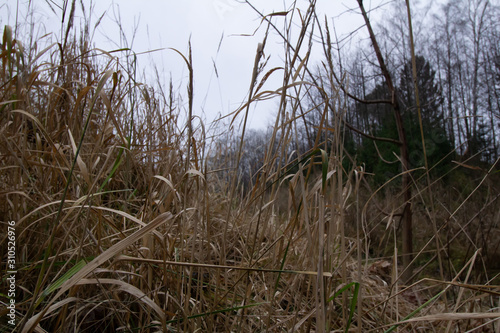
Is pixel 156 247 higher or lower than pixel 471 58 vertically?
lower

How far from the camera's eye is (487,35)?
12.2 metres

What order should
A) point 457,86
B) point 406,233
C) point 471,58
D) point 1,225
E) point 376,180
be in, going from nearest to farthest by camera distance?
1. point 1,225
2. point 406,233
3. point 376,180
4. point 471,58
5. point 457,86

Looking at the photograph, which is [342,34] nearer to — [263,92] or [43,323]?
[263,92]

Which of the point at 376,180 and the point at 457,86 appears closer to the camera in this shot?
the point at 376,180

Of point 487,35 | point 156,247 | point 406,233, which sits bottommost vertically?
point 406,233

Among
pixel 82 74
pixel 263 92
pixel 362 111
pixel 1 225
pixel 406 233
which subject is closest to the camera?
pixel 263 92

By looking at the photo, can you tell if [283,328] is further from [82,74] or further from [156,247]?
[82,74]

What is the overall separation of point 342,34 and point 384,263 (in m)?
1.64

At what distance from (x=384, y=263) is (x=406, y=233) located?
0.38 m

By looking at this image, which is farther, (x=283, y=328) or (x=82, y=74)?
(x=82, y=74)

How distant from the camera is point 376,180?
12.1 meters

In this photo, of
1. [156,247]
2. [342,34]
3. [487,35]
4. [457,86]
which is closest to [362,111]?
[457,86]

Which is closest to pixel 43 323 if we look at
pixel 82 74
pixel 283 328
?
pixel 283 328

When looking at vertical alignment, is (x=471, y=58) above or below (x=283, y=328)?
above
